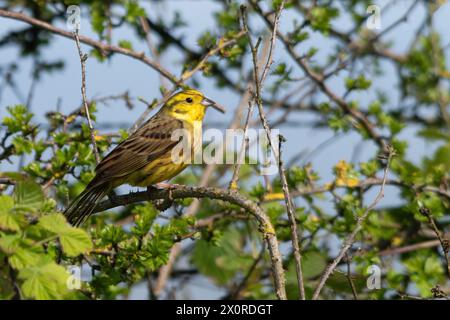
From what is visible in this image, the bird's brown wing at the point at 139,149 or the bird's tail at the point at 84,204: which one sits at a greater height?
the bird's brown wing at the point at 139,149

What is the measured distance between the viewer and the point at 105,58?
5.64 meters

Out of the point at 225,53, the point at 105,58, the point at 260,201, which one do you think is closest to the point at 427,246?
the point at 260,201

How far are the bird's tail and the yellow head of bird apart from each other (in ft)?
4.56

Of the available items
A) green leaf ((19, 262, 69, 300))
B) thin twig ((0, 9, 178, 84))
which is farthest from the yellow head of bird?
green leaf ((19, 262, 69, 300))

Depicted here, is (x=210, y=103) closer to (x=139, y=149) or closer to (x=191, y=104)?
(x=191, y=104)

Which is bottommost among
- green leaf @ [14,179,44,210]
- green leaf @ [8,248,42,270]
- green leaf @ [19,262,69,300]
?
green leaf @ [19,262,69,300]

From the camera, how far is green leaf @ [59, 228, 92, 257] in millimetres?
2811

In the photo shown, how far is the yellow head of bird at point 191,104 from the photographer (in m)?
6.03

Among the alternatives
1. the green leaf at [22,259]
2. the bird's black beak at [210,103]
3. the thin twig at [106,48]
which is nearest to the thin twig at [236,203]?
the green leaf at [22,259]

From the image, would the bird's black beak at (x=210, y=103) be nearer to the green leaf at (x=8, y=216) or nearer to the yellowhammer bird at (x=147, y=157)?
the yellowhammer bird at (x=147, y=157)

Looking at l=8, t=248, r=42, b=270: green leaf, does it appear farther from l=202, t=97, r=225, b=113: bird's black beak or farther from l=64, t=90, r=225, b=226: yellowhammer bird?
l=202, t=97, r=225, b=113: bird's black beak

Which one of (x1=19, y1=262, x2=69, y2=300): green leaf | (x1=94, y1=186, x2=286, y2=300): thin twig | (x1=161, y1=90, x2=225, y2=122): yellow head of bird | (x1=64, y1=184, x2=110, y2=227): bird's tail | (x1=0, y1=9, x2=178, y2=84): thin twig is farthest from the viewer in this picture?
(x1=161, y1=90, x2=225, y2=122): yellow head of bird

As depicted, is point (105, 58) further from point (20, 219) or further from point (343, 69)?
point (20, 219)
